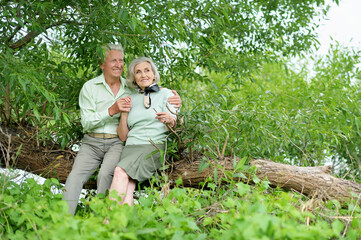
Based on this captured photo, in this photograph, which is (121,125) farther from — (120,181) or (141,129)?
(120,181)

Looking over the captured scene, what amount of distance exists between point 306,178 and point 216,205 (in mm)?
1213

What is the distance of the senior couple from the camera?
12.9 feet

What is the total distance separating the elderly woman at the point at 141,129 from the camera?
3.89m

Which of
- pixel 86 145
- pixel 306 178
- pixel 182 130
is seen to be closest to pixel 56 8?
pixel 86 145

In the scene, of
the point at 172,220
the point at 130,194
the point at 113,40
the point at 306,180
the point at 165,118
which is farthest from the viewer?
the point at 113,40

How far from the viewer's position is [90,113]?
4207 millimetres

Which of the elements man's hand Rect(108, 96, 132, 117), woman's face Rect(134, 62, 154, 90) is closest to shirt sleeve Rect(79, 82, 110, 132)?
man's hand Rect(108, 96, 132, 117)

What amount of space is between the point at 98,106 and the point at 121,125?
0.35 meters

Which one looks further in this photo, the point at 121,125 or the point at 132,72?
the point at 132,72

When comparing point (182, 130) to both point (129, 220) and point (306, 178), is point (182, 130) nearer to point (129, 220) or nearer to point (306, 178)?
point (306, 178)

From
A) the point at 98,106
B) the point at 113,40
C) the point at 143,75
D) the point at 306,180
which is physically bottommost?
the point at 306,180

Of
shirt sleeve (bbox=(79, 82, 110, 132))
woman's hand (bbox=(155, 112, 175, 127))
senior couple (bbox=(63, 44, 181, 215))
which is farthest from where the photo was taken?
shirt sleeve (bbox=(79, 82, 110, 132))

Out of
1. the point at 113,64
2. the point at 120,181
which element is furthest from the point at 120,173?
the point at 113,64

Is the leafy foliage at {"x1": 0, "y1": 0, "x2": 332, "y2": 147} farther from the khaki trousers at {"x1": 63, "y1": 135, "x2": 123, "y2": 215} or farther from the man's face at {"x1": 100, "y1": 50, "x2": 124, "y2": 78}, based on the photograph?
the khaki trousers at {"x1": 63, "y1": 135, "x2": 123, "y2": 215}
